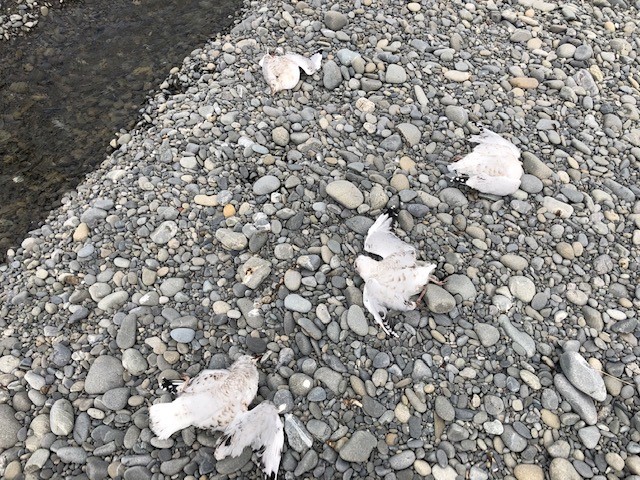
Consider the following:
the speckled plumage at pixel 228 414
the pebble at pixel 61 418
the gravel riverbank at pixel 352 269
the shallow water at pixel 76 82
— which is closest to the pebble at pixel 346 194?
the gravel riverbank at pixel 352 269

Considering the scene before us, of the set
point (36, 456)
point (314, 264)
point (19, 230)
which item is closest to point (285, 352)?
point (314, 264)


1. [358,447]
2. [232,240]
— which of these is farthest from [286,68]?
[358,447]

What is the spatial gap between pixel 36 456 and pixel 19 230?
6.79 feet

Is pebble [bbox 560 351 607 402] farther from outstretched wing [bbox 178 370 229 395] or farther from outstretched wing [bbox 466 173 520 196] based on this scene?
outstretched wing [bbox 178 370 229 395]

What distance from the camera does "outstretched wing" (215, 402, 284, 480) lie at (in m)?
2.81

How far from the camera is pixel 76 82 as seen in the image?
5.25 meters

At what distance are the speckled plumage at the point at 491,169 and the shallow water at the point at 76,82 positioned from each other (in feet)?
10.5

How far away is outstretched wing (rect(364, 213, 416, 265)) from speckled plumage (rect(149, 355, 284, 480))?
3.73ft

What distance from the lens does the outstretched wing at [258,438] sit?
9.23 ft

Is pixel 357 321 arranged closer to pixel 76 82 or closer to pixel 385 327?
pixel 385 327

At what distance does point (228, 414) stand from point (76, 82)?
4039mm

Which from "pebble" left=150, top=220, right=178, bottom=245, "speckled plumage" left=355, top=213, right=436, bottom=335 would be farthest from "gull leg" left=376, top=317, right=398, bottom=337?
"pebble" left=150, top=220, right=178, bottom=245

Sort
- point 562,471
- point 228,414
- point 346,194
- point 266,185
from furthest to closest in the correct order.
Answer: point 266,185 → point 346,194 → point 228,414 → point 562,471

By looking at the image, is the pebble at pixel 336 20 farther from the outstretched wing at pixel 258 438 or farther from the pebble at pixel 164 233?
the outstretched wing at pixel 258 438
